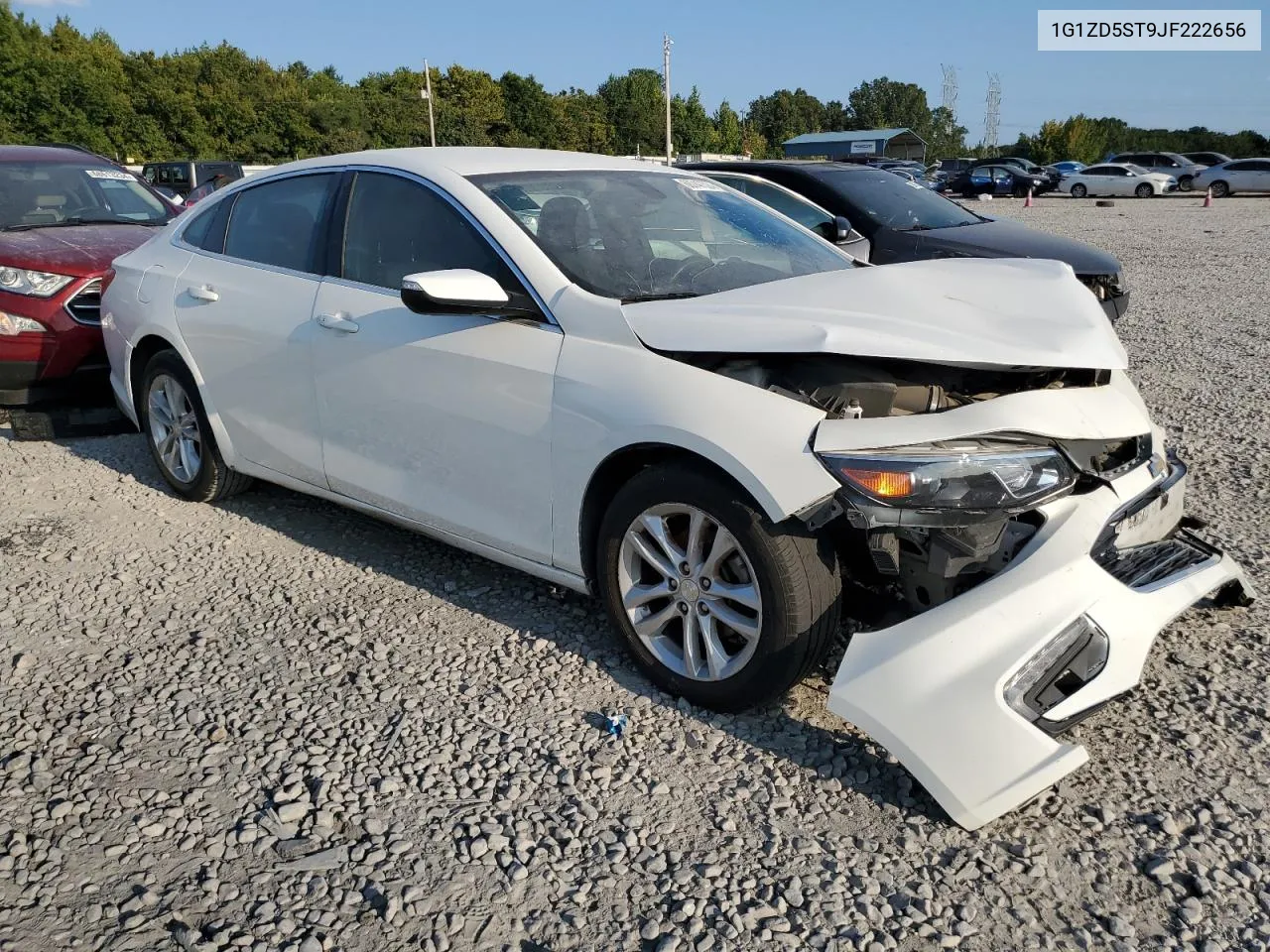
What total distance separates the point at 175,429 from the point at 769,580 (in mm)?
3559

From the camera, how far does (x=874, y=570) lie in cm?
303

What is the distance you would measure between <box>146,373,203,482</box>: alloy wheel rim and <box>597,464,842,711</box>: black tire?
2.88 meters

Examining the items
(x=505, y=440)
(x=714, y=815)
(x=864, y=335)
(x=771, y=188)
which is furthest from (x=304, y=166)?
(x=771, y=188)

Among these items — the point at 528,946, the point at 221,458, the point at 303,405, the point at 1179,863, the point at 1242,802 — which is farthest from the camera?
the point at 221,458

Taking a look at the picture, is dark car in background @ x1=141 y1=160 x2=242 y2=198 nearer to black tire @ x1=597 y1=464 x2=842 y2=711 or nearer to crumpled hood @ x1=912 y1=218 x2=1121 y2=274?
crumpled hood @ x1=912 y1=218 x2=1121 y2=274

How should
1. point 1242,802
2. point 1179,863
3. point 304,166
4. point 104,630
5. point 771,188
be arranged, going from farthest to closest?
point 771,188, point 304,166, point 104,630, point 1242,802, point 1179,863

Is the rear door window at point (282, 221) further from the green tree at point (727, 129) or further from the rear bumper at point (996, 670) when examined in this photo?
the green tree at point (727, 129)

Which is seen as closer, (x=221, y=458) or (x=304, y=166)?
(x=304, y=166)

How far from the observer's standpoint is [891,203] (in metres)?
9.05

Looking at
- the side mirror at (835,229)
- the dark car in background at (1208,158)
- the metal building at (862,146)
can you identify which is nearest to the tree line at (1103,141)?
the metal building at (862,146)

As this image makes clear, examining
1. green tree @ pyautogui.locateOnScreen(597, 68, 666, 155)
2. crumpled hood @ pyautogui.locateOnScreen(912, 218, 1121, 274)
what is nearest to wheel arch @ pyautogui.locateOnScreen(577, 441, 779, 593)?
crumpled hood @ pyautogui.locateOnScreen(912, 218, 1121, 274)

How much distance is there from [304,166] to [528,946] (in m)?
3.46

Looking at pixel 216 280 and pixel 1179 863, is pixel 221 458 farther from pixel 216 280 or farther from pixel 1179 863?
pixel 1179 863

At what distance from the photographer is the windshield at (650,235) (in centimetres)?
352
